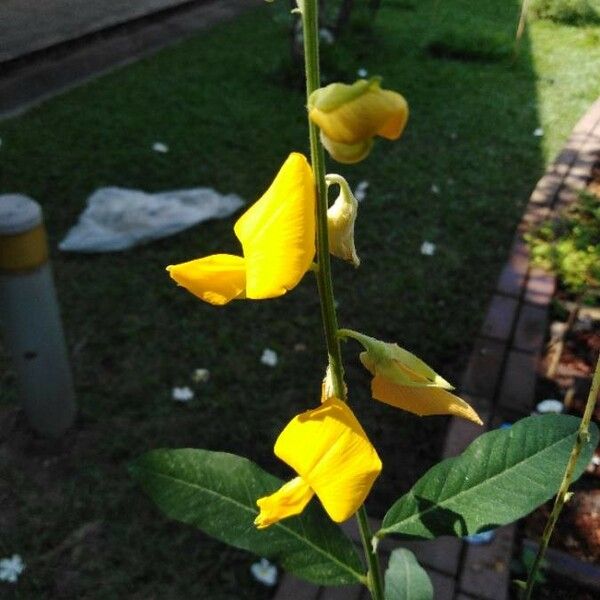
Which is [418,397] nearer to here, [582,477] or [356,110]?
[356,110]

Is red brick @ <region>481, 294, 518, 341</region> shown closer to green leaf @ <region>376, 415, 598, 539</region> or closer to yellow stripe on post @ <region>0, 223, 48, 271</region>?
yellow stripe on post @ <region>0, 223, 48, 271</region>

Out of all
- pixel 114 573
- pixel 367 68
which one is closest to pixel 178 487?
pixel 114 573

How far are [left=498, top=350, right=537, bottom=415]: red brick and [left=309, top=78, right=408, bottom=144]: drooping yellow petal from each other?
7.14 feet

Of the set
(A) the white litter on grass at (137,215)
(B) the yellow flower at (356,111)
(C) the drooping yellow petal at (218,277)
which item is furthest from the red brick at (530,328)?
(B) the yellow flower at (356,111)

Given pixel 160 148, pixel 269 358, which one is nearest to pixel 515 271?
pixel 269 358

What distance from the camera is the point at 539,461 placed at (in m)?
0.89

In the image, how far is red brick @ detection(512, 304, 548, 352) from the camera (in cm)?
284

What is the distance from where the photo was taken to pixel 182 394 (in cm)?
267

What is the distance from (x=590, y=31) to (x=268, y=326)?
20.2 feet

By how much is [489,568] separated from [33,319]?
Answer: 1.45 meters

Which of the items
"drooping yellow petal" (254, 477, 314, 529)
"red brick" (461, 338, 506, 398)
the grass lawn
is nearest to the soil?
"red brick" (461, 338, 506, 398)

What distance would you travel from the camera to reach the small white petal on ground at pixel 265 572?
2.08 metres

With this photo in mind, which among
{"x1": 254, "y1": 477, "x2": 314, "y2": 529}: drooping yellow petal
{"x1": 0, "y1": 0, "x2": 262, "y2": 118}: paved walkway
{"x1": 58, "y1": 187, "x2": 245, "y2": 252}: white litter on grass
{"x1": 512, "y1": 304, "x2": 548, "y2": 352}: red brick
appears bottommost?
{"x1": 0, "y1": 0, "x2": 262, "y2": 118}: paved walkway

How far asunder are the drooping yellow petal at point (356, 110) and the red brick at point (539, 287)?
273 cm
